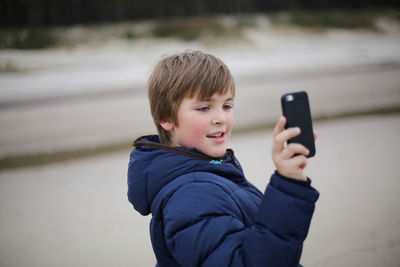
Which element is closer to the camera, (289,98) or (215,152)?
(289,98)

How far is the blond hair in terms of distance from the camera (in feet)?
4.21

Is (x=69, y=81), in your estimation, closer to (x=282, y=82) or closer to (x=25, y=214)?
(x=282, y=82)

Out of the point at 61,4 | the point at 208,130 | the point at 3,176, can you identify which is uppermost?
the point at 61,4

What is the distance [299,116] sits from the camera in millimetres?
996

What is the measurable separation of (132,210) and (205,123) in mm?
2696

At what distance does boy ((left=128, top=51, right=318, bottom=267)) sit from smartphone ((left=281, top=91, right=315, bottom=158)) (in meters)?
0.03

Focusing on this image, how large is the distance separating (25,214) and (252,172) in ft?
8.68

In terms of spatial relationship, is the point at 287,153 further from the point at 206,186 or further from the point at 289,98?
the point at 206,186

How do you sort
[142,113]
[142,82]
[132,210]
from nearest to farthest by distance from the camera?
[132,210] → [142,113] → [142,82]

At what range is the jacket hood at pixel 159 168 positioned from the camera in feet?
4.01

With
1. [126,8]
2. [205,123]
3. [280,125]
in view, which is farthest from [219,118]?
[126,8]

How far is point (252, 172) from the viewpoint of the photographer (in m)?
4.42

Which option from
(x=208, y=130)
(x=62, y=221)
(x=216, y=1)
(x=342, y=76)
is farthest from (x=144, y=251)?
(x=216, y=1)

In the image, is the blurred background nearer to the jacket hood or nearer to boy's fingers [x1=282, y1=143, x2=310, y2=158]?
the jacket hood
